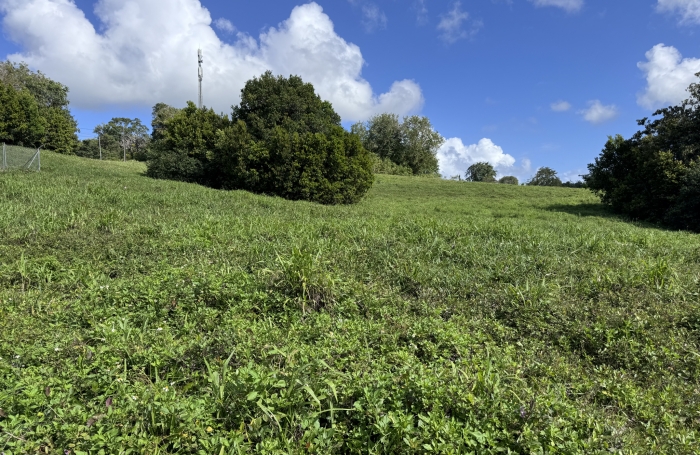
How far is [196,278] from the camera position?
13.9ft

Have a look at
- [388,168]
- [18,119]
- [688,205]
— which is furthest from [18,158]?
[388,168]

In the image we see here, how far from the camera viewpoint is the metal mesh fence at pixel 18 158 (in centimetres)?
1309

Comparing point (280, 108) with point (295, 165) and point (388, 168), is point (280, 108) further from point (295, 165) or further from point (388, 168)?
point (388, 168)

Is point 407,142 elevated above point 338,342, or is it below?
above

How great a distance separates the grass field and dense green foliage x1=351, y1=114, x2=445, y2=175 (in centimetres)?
4460

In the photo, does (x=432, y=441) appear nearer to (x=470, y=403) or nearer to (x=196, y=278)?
(x=470, y=403)

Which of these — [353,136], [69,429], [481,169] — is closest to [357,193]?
[353,136]

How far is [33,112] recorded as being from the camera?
2914 cm

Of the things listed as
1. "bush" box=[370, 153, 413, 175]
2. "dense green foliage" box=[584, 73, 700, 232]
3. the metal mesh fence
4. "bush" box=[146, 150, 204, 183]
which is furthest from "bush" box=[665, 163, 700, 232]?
"bush" box=[370, 153, 413, 175]

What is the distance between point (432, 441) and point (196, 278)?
3.22 m

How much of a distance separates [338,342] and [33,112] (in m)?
37.5

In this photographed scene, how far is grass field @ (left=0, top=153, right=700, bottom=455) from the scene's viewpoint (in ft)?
6.90

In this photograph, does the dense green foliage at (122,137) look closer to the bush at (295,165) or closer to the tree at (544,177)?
the bush at (295,165)

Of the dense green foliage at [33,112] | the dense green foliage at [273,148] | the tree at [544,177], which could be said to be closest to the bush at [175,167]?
the dense green foliage at [273,148]
